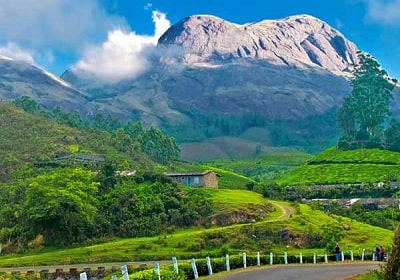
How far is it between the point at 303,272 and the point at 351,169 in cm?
9773

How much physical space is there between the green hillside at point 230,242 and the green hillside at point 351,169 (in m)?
40.5

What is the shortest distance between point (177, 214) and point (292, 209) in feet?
66.1

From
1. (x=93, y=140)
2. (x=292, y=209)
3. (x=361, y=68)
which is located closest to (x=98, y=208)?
(x=292, y=209)

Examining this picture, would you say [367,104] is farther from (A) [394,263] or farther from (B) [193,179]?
(A) [394,263]

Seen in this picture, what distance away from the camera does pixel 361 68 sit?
171000mm

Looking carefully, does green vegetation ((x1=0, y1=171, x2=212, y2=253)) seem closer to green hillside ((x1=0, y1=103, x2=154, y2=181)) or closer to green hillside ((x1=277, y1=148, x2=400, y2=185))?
green hillside ((x1=0, y1=103, x2=154, y2=181))

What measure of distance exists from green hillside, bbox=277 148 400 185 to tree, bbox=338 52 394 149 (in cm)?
1230

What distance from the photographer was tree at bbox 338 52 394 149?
159 metres

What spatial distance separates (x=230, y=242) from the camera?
2844 inches

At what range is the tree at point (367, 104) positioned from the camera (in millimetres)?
159000

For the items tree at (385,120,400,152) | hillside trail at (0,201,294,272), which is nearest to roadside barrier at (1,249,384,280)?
hillside trail at (0,201,294,272)

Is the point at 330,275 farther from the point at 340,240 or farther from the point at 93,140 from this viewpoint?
the point at 93,140

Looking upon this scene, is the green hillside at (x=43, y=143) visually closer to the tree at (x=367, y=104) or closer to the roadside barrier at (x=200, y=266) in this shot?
the roadside barrier at (x=200, y=266)

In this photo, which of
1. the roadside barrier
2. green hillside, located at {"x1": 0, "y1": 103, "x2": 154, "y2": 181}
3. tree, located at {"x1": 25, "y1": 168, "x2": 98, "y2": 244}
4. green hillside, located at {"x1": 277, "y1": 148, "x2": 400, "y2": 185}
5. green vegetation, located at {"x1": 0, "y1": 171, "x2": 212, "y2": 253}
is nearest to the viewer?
the roadside barrier
